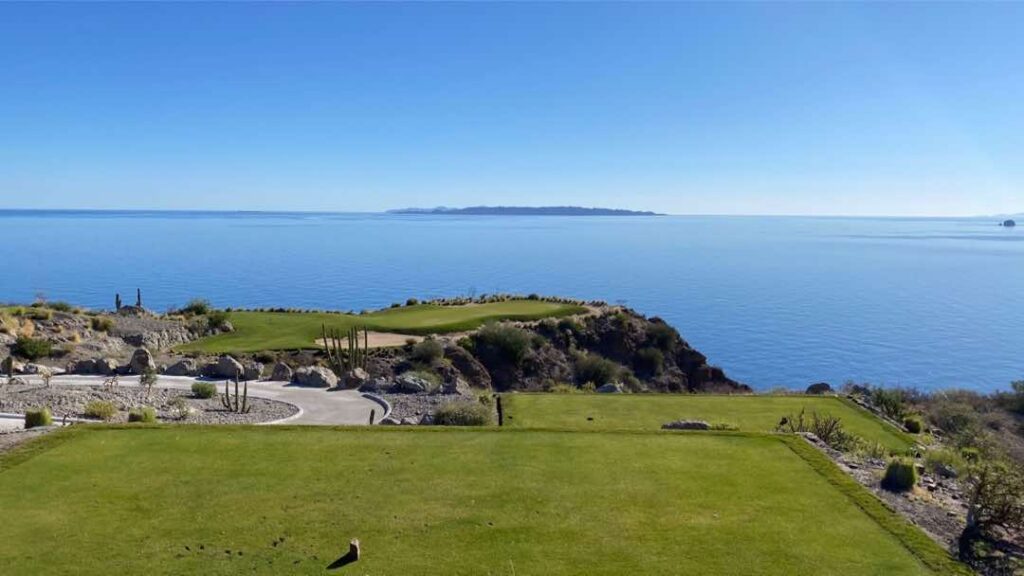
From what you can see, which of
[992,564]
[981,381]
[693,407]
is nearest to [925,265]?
[981,381]

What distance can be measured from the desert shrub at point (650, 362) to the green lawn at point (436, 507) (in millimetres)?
24842

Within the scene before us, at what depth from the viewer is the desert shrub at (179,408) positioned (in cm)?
1726

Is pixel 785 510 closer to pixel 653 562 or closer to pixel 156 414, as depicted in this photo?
pixel 653 562

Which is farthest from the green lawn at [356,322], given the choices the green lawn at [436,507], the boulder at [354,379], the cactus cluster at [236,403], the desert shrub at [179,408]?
the green lawn at [436,507]

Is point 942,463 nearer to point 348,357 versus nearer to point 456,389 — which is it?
point 456,389

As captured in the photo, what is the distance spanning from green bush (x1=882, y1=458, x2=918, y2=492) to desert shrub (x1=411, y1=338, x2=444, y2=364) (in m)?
20.1

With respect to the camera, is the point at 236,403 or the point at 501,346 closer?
the point at 236,403

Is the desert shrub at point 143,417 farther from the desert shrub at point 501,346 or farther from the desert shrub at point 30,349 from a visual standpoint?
the desert shrub at point 501,346

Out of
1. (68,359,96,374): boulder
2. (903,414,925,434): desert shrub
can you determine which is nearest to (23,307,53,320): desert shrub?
(68,359,96,374): boulder

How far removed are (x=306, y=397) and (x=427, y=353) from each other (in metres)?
8.88

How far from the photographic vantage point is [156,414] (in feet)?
56.3

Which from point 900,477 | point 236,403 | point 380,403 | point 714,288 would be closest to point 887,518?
point 900,477

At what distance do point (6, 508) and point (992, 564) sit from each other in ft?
43.6

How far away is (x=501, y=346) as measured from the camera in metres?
33.4
